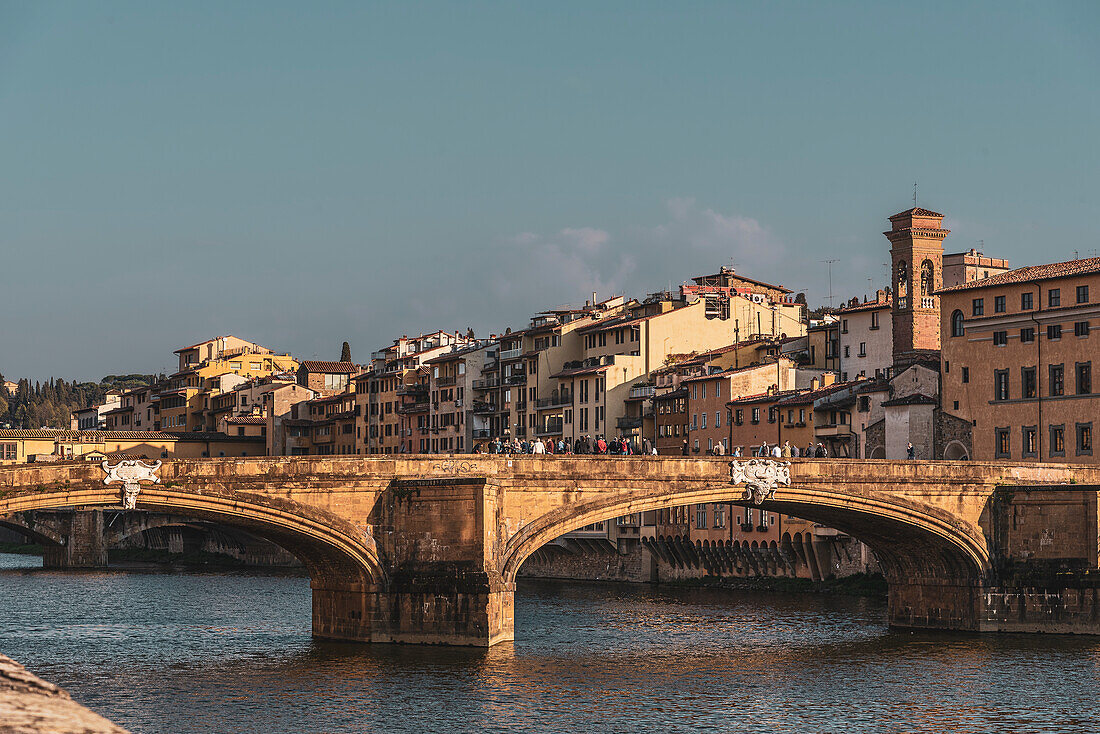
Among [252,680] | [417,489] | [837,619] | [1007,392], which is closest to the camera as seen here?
[252,680]

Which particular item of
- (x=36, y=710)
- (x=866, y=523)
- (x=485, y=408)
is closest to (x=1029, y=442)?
(x=866, y=523)

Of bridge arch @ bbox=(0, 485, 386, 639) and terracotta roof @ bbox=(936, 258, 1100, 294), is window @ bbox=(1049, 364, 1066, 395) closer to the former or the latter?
terracotta roof @ bbox=(936, 258, 1100, 294)

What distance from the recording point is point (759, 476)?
5153 cm

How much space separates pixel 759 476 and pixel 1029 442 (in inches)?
915

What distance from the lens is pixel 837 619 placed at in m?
62.0

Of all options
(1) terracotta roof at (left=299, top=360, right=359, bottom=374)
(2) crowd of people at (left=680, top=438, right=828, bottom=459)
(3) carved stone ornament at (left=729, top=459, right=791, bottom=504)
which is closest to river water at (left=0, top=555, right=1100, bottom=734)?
(3) carved stone ornament at (left=729, top=459, right=791, bottom=504)

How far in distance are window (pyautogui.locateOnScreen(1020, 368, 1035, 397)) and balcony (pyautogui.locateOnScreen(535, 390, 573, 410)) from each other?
3740 cm

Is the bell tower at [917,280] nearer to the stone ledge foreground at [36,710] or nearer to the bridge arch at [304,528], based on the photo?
the bridge arch at [304,528]

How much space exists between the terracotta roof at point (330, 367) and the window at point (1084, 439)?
88079 mm

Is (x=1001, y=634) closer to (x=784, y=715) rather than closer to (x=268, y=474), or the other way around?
(x=784, y=715)

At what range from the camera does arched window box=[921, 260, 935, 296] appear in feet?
271

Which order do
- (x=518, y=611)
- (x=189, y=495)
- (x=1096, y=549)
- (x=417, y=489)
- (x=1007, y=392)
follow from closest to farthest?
(x=189, y=495) < (x=417, y=489) < (x=1096, y=549) < (x=518, y=611) < (x=1007, y=392)

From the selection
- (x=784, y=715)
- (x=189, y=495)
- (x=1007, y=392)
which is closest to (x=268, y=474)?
(x=189, y=495)

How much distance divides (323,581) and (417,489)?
529 cm
